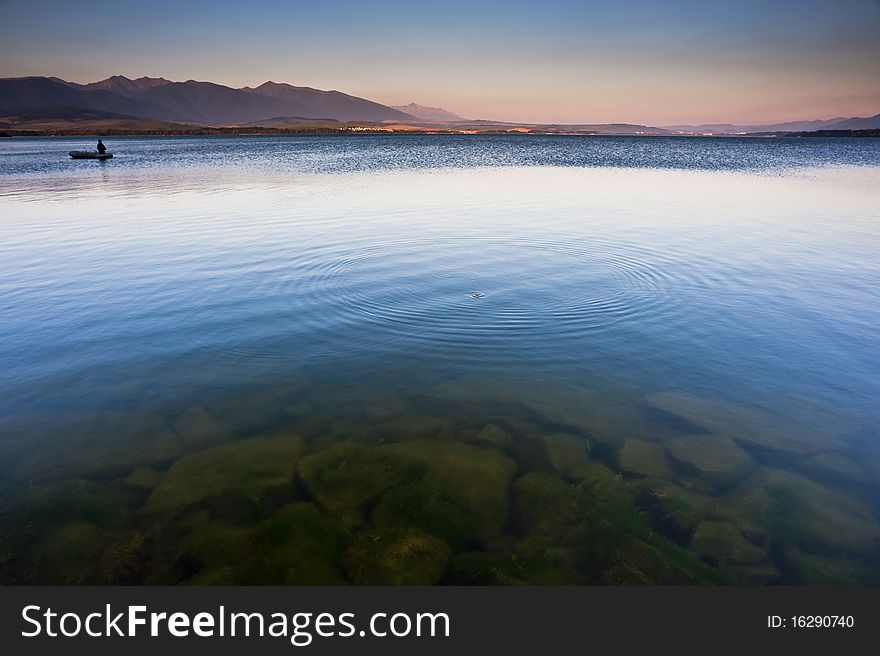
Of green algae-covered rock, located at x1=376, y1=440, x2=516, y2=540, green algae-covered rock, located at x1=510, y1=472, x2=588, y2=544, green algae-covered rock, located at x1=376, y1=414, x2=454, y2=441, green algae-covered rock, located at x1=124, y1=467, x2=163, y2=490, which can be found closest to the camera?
green algae-covered rock, located at x1=510, y1=472, x2=588, y2=544

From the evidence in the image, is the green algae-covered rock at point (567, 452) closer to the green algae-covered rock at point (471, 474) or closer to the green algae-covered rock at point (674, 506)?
the green algae-covered rock at point (471, 474)

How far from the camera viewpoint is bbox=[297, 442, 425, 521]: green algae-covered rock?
27.4 ft

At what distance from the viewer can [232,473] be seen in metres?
9.01

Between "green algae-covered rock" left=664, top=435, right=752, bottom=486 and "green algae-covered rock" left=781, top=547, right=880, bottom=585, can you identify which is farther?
"green algae-covered rock" left=664, top=435, right=752, bottom=486

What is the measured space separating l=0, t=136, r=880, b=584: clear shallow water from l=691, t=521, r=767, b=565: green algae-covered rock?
0.13 ft

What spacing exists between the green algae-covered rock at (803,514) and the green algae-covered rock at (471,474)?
11.6ft

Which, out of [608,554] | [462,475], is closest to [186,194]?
[462,475]

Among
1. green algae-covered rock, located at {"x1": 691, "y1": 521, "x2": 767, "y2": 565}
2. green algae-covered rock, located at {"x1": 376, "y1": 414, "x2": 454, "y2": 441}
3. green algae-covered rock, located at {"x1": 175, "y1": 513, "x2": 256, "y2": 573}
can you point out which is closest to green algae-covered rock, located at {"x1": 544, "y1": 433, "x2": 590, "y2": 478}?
green algae-covered rock, located at {"x1": 376, "y1": 414, "x2": 454, "y2": 441}

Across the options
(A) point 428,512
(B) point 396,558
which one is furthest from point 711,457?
(B) point 396,558

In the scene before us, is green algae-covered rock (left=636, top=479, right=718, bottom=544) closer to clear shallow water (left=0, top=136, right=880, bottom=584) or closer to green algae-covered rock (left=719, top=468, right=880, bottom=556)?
clear shallow water (left=0, top=136, right=880, bottom=584)

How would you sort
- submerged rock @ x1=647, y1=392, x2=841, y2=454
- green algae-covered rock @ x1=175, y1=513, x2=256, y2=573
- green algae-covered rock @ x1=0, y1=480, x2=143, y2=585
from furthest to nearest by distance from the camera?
submerged rock @ x1=647, y1=392, x2=841, y2=454
green algae-covered rock @ x1=175, y1=513, x2=256, y2=573
green algae-covered rock @ x1=0, y1=480, x2=143, y2=585

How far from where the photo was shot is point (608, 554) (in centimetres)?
725

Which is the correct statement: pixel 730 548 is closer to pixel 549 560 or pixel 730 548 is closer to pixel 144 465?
pixel 549 560

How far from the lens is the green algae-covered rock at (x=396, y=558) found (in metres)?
6.86
